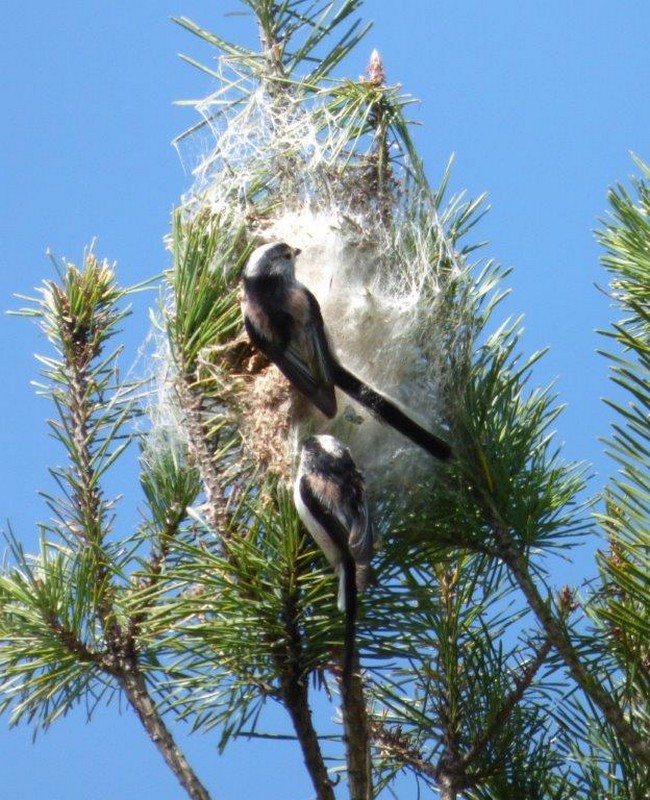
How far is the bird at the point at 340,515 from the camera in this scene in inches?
38.4

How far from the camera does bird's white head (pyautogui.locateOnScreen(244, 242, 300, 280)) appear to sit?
1218 mm

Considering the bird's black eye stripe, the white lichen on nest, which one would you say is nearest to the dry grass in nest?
the white lichen on nest

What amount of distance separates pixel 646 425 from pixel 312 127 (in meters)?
0.63

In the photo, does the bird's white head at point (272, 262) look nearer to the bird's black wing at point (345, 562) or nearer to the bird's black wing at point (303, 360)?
the bird's black wing at point (303, 360)

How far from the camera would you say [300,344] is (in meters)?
1.19

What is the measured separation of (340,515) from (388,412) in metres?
0.21

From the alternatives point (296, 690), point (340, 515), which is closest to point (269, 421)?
point (340, 515)

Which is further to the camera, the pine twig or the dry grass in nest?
the dry grass in nest

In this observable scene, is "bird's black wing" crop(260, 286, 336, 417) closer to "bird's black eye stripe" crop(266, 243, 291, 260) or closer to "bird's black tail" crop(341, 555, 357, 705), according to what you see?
"bird's black eye stripe" crop(266, 243, 291, 260)

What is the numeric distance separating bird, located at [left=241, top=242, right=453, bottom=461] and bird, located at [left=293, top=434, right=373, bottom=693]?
9 cm

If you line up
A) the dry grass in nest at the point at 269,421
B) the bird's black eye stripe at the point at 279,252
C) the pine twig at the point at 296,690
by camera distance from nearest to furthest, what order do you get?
the pine twig at the point at 296,690, the dry grass in nest at the point at 269,421, the bird's black eye stripe at the point at 279,252

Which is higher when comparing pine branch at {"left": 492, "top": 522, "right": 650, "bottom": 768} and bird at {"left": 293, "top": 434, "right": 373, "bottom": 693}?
bird at {"left": 293, "top": 434, "right": 373, "bottom": 693}

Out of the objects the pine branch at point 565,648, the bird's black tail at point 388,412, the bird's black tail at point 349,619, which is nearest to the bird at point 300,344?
the bird's black tail at point 388,412

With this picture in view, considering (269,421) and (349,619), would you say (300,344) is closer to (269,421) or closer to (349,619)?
(269,421)
